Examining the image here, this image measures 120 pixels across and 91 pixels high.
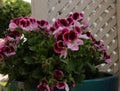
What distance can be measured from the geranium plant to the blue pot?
0.17ft

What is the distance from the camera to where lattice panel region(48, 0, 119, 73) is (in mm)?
3359

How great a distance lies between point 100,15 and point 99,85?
110 centimetres

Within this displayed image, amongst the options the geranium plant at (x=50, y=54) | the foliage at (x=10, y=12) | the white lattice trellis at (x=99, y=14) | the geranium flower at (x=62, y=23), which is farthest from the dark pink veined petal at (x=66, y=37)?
the foliage at (x=10, y=12)

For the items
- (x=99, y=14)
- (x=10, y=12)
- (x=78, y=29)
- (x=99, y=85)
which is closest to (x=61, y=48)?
(x=78, y=29)

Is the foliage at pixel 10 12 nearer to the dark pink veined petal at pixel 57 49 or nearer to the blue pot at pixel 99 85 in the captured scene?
the blue pot at pixel 99 85

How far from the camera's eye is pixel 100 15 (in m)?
3.42

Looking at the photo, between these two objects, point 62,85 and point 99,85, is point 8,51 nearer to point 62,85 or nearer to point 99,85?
point 62,85

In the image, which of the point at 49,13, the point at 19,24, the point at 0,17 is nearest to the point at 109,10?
the point at 49,13

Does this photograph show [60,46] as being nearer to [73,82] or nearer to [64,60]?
[64,60]

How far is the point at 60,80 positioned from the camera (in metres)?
2.28

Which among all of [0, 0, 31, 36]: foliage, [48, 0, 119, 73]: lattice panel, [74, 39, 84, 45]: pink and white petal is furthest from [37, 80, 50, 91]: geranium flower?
[0, 0, 31, 36]: foliage

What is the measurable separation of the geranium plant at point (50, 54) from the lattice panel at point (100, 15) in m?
0.67

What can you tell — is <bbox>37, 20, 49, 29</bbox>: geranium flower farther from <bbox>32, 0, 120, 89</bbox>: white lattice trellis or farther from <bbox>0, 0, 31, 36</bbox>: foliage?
<bbox>0, 0, 31, 36</bbox>: foliage

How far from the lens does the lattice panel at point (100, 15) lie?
336 cm
